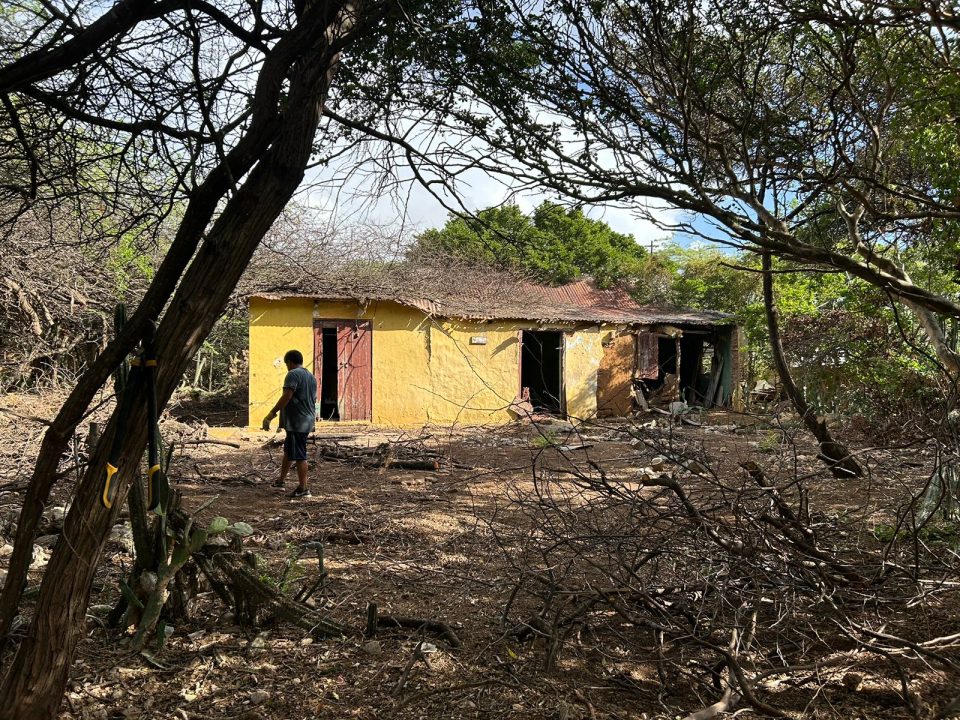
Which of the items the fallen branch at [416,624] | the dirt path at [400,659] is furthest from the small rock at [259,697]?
the fallen branch at [416,624]

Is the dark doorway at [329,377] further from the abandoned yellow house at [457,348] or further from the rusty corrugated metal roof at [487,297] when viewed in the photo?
the rusty corrugated metal roof at [487,297]

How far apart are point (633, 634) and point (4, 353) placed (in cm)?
1058

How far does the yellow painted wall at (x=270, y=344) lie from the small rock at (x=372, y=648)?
1167cm

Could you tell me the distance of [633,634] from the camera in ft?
12.1

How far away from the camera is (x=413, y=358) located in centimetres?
1625

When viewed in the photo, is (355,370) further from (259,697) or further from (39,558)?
(259,697)

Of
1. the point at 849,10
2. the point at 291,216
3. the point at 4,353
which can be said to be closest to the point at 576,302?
the point at 291,216

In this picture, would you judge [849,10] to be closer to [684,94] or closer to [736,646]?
[684,94]

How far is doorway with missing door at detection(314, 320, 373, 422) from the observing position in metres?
15.7

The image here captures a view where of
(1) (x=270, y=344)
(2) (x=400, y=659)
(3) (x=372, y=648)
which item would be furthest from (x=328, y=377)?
(2) (x=400, y=659)

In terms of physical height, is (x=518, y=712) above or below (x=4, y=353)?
below

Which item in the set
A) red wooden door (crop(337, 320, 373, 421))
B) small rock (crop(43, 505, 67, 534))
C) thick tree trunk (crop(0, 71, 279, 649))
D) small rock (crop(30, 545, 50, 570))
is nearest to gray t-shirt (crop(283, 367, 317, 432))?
small rock (crop(43, 505, 67, 534))

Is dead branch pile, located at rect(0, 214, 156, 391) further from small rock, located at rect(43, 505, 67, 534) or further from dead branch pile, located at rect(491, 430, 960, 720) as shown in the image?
dead branch pile, located at rect(491, 430, 960, 720)

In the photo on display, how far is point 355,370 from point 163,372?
13.6 m
